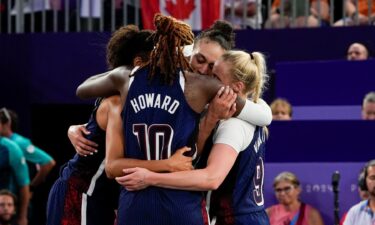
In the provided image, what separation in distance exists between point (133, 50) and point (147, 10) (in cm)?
439

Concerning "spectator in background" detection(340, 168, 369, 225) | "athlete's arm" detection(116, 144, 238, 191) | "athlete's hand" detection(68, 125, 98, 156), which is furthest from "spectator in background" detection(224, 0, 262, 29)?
"athlete's arm" detection(116, 144, 238, 191)

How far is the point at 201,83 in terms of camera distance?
16.0ft

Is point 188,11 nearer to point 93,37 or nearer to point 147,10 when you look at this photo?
point 147,10

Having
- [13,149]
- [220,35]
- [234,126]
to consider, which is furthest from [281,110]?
[234,126]

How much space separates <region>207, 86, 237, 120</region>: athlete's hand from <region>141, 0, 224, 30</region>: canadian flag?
467cm

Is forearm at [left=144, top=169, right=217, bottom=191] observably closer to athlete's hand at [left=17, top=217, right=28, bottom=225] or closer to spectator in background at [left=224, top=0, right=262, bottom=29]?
spectator in background at [left=224, top=0, right=262, bottom=29]

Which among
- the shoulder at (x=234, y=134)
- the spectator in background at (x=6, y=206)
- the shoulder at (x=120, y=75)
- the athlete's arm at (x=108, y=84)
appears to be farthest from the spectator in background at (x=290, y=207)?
the shoulder at (x=120, y=75)

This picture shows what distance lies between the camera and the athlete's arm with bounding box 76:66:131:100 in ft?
16.5

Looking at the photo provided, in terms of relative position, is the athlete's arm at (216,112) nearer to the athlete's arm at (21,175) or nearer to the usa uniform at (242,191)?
the usa uniform at (242,191)

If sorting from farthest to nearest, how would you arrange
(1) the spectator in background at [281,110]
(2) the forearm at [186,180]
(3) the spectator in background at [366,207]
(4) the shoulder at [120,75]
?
(1) the spectator in background at [281,110] → (3) the spectator in background at [366,207] → (4) the shoulder at [120,75] → (2) the forearm at [186,180]

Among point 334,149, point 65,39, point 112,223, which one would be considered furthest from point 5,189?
point 112,223

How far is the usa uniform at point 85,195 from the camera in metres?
5.64

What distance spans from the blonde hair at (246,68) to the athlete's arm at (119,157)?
0.53 m

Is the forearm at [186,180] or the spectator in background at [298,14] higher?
the spectator in background at [298,14]
